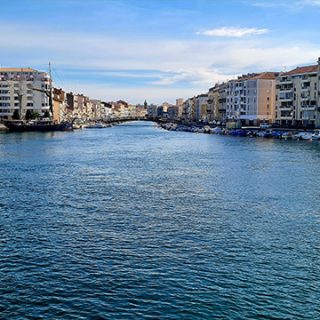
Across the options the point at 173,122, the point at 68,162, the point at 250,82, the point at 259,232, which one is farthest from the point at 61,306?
the point at 173,122

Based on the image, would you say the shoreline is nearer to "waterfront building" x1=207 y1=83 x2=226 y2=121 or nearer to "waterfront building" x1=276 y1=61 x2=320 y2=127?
"waterfront building" x1=276 y1=61 x2=320 y2=127

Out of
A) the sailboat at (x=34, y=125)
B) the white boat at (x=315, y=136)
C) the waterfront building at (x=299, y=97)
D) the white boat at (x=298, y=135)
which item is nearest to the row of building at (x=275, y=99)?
the waterfront building at (x=299, y=97)

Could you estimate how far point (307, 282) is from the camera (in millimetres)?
16703

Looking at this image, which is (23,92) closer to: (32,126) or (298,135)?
(32,126)

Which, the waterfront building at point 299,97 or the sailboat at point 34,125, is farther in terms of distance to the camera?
the sailboat at point 34,125

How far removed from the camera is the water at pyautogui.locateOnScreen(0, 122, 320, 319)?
588 inches

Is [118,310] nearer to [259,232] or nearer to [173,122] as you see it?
[259,232]

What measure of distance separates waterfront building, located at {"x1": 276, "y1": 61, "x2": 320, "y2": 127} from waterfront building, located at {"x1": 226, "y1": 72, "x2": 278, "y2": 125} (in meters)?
Answer: 7.82

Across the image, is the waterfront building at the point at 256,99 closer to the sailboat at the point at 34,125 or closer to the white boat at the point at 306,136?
the white boat at the point at 306,136

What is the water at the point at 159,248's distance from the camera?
1494cm

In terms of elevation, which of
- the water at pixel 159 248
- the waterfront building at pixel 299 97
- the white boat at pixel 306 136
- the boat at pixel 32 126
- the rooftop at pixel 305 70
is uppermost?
the rooftop at pixel 305 70

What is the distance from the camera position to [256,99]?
127938 mm

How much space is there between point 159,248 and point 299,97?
96428 mm

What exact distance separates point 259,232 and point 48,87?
136157mm
